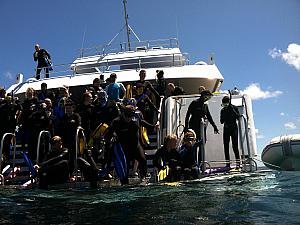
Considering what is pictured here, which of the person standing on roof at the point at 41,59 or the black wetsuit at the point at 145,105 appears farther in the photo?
the person standing on roof at the point at 41,59

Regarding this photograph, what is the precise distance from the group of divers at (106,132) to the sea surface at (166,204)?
426 millimetres

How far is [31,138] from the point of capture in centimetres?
736

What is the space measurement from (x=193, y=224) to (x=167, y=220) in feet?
1.00

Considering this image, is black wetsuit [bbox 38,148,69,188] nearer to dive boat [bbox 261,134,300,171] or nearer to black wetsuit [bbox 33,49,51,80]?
dive boat [bbox 261,134,300,171]

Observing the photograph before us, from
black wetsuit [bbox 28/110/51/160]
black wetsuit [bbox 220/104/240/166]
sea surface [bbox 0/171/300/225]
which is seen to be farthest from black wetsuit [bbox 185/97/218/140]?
black wetsuit [bbox 28/110/51/160]

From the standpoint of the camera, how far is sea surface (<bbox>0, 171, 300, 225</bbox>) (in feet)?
11.6

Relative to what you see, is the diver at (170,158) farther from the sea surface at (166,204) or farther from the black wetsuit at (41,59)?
the black wetsuit at (41,59)

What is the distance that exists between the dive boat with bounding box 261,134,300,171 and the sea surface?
276 cm

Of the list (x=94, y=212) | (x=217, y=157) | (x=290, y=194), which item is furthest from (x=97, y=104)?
(x=290, y=194)

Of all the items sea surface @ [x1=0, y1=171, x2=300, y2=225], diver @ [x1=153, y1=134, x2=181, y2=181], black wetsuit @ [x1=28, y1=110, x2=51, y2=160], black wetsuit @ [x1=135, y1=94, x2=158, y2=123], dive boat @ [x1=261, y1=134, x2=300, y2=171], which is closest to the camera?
sea surface @ [x1=0, y1=171, x2=300, y2=225]

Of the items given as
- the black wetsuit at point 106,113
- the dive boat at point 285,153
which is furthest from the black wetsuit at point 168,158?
the dive boat at point 285,153

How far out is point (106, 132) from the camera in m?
7.21

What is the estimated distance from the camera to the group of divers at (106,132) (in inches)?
236

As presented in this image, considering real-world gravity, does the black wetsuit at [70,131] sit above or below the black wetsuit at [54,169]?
above
